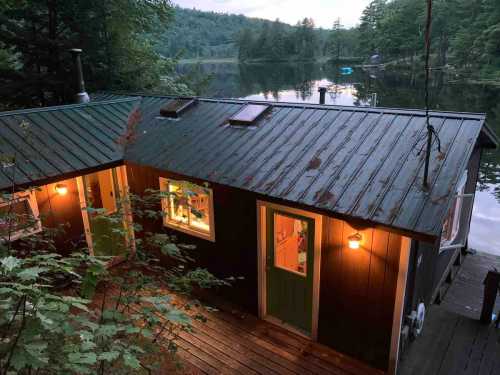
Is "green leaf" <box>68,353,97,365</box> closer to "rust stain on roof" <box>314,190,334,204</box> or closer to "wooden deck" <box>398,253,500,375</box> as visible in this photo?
"rust stain on roof" <box>314,190,334,204</box>

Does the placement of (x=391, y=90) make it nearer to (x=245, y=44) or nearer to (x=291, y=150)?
(x=291, y=150)

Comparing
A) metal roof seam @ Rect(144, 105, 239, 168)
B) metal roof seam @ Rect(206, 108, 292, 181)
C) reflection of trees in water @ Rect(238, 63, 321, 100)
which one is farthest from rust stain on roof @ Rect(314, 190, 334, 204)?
reflection of trees in water @ Rect(238, 63, 321, 100)

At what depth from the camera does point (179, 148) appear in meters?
7.02

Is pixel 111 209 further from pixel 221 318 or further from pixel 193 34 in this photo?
pixel 193 34

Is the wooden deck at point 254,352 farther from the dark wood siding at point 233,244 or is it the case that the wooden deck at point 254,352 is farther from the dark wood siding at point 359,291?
the dark wood siding at point 233,244

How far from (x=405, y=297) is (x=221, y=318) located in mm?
3135

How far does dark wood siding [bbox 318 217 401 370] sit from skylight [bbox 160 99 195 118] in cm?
455

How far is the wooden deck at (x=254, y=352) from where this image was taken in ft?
17.3

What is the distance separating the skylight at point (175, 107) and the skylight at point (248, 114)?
5.01 feet

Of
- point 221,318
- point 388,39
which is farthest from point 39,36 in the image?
point 388,39

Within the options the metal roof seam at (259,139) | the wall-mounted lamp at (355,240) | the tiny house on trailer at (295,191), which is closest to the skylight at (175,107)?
the tiny house on trailer at (295,191)

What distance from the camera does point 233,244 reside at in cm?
635

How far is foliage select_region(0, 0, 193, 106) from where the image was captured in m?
12.0

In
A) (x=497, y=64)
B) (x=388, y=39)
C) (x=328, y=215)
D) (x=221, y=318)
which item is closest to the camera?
(x=328, y=215)
